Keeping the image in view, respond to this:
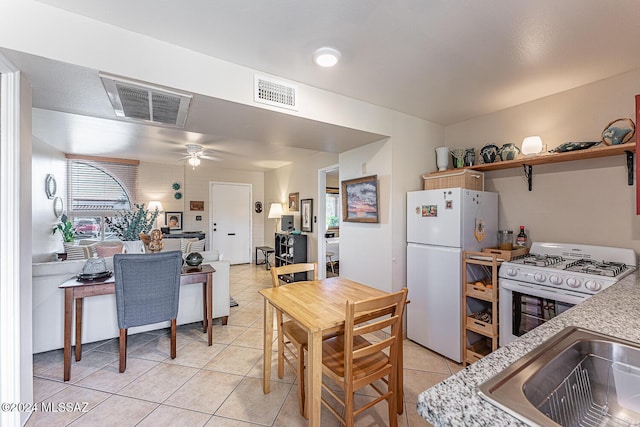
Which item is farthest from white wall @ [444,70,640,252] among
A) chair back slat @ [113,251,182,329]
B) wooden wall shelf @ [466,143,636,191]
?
chair back slat @ [113,251,182,329]

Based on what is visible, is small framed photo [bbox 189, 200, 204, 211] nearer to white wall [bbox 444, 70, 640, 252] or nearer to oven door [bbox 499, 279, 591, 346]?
white wall [bbox 444, 70, 640, 252]

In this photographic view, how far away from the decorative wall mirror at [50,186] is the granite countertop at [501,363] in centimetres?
549

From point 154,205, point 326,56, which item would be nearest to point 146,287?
point 326,56

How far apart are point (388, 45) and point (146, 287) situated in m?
2.65

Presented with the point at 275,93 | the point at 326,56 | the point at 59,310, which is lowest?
the point at 59,310

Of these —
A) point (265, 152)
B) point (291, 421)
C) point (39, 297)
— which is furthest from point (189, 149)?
point (291, 421)

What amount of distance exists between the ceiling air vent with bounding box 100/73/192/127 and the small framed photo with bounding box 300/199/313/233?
114 inches

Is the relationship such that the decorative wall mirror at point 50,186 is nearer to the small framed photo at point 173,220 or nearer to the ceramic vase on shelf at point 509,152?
the small framed photo at point 173,220

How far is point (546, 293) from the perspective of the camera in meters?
1.90

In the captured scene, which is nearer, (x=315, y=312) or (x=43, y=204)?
(x=315, y=312)

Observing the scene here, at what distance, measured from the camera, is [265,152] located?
4863mm

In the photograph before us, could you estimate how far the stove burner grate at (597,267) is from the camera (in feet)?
5.75

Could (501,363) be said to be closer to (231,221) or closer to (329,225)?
(329,225)

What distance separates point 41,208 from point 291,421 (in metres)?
4.41
